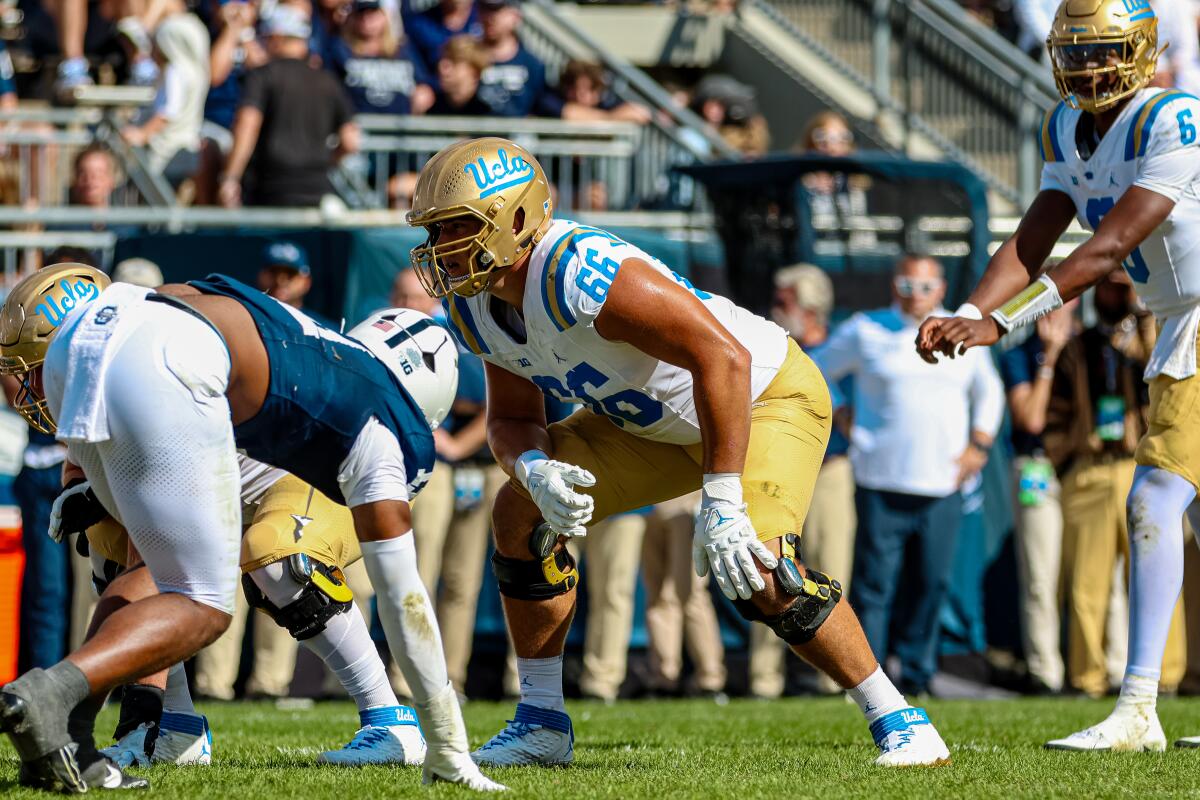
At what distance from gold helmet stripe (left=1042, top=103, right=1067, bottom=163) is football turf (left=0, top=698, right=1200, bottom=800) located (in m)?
2.00

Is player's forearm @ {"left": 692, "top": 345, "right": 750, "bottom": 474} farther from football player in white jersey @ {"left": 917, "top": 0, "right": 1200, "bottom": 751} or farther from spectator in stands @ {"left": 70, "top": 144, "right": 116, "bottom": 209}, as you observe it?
spectator in stands @ {"left": 70, "top": 144, "right": 116, "bottom": 209}

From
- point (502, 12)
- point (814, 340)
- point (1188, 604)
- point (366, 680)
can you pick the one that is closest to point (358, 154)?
point (502, 12)

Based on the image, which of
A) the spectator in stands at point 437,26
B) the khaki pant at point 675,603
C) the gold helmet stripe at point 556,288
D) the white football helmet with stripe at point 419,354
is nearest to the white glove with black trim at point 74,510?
the white football helmet with stripe at point 419,354

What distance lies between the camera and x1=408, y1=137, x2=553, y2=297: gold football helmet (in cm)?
470

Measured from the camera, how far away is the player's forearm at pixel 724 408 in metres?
4.71

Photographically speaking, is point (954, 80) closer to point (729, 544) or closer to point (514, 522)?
point (514, 522)

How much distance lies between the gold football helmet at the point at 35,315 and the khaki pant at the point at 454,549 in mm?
4244

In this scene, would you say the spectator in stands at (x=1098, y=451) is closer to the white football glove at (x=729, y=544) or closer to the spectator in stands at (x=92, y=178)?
the white football glove at (x=729, y=544)

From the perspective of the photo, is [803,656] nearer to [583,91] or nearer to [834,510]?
[834,510]

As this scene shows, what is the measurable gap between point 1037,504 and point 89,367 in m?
6.77

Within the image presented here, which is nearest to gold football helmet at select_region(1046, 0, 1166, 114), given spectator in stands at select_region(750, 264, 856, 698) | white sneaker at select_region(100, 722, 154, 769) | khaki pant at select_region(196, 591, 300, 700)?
white sneaker at select_region(100, 722, 154, 769)

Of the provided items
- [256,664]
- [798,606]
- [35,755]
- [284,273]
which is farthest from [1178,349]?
[256,664]

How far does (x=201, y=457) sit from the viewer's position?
416cm

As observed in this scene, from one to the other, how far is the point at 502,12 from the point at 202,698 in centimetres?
603
